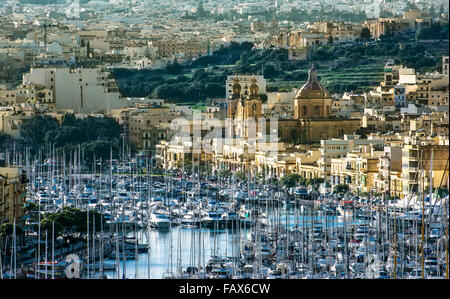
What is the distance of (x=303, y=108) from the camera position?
38.2m

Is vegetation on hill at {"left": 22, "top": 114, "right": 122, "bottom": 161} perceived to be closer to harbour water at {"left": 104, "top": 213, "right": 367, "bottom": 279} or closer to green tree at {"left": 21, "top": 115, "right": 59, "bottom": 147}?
green tree at {"left": 21, "top": 115, "right": 59, "bottom": 147}

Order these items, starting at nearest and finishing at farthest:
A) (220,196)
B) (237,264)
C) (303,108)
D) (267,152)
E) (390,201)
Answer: (237,264)
(390,201)
(220,196)
(267,152)
(303,108)

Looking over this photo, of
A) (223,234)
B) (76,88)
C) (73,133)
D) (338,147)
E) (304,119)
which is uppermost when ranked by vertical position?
(76,88)

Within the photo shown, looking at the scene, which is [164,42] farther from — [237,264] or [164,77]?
[237,264]

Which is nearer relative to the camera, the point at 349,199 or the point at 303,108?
the point at 349,199

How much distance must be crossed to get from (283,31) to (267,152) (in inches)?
927

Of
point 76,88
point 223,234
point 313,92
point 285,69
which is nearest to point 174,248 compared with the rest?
point 223,234

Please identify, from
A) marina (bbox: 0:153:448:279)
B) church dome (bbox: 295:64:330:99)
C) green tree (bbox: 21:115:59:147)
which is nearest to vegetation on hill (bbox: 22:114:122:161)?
green tree (bbox: 21:115:59:147)

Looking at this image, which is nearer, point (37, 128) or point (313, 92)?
point (313, 92)

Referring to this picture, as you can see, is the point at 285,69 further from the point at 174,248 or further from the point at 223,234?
the point at 174,248

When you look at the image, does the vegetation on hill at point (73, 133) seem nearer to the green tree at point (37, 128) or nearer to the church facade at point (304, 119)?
the green tree at point (37, 128)

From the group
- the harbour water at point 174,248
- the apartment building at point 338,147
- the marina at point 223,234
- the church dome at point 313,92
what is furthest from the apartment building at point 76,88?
the harbour water at point 174,248
